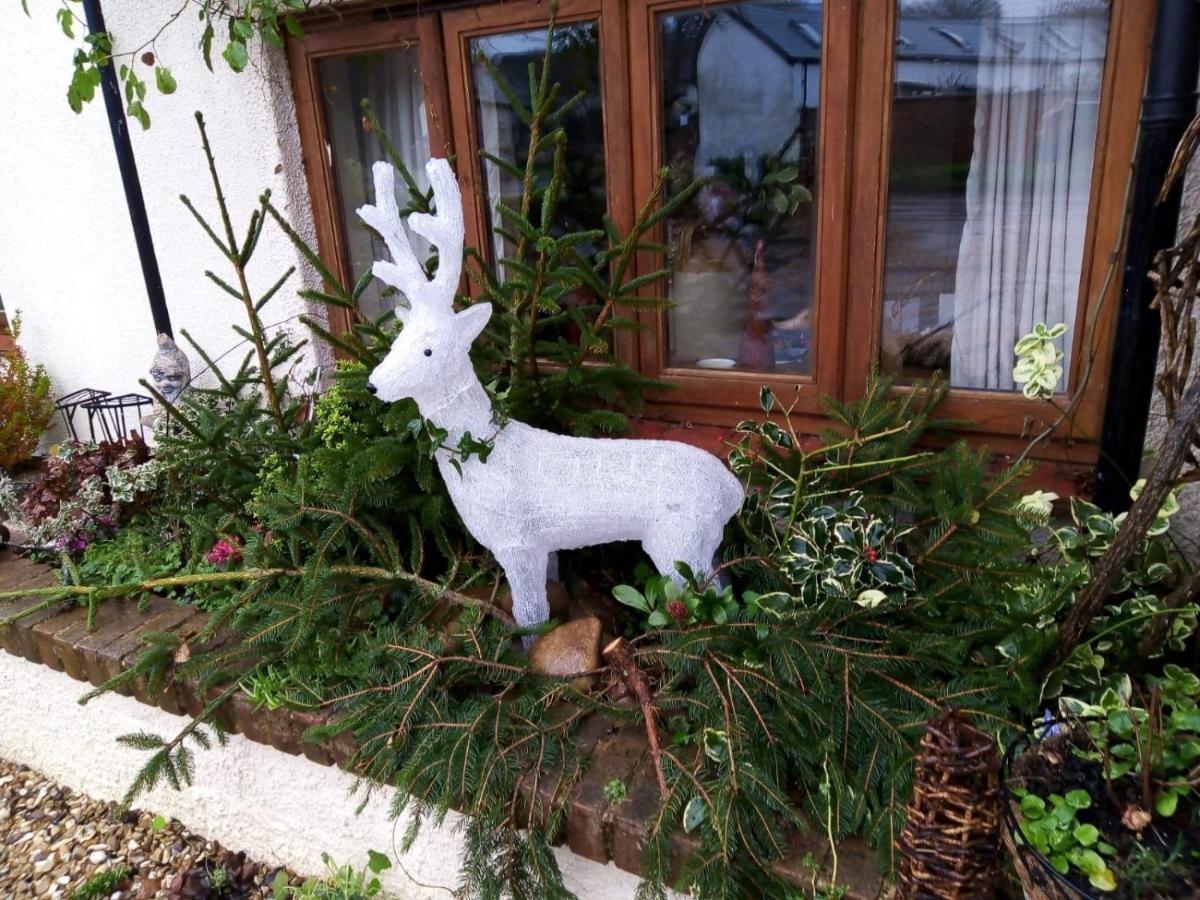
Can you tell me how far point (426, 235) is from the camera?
1503mm

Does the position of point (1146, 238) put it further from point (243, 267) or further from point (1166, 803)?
point (243, 267)

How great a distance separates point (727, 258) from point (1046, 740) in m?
1.44

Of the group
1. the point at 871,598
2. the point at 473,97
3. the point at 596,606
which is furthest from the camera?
the point at 473,97

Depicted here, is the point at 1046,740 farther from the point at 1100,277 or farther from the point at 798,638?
the point at 1100,277

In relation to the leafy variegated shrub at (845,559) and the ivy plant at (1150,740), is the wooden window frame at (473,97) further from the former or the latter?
the ivy plant at (1150,740)

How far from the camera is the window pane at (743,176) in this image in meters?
1.96

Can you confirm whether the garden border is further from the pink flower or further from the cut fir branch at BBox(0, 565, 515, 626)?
the pink flower

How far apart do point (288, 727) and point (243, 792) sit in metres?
0.46

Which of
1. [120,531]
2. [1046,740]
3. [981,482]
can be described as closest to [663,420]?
[981,482]

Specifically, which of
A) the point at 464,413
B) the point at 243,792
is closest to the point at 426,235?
the point at 464,413

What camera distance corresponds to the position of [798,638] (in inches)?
59.5

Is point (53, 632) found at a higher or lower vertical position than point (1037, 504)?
lower

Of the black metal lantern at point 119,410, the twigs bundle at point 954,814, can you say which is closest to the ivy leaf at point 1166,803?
the twigs bundle at point 954,814

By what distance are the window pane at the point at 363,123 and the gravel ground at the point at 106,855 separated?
64.7 inches
